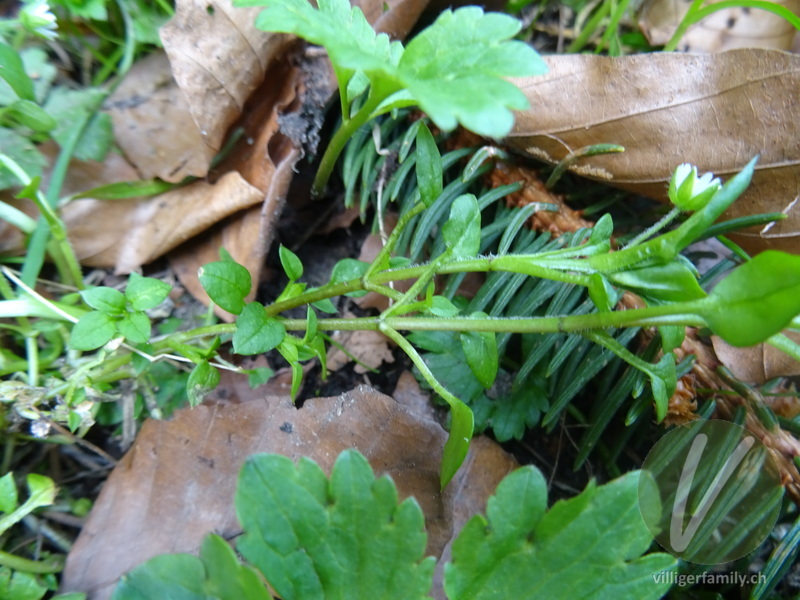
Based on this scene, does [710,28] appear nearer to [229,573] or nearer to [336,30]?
[336,30]

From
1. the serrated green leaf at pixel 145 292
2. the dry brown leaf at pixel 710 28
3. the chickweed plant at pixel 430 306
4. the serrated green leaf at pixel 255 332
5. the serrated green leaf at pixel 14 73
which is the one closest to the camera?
the chickweed plant at pixel 430 306

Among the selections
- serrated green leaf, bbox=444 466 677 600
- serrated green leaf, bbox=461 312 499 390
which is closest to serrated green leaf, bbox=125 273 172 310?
serrated green leaf, bbox=461 312 499 390

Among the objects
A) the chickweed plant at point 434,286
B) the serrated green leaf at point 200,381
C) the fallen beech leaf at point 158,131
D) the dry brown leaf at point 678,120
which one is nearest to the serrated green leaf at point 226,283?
the chickweed plant at point 434,286

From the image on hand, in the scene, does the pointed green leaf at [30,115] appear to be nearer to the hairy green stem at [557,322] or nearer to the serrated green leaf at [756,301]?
the hairy green stem at [557,322]

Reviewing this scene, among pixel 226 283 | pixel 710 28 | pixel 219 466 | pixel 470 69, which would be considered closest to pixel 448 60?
pixel 470 69

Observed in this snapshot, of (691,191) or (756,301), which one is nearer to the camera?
(756,301)

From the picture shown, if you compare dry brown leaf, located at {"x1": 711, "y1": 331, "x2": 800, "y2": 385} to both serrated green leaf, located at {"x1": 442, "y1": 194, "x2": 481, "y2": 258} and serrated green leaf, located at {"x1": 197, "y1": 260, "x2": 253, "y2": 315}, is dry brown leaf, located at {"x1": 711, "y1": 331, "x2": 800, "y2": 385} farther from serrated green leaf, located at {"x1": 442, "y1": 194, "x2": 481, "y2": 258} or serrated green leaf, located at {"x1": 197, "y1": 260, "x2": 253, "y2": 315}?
serrated green leaf, located at {"x1": 197, "y1": 260, "x2": 253, "y2": 315}
